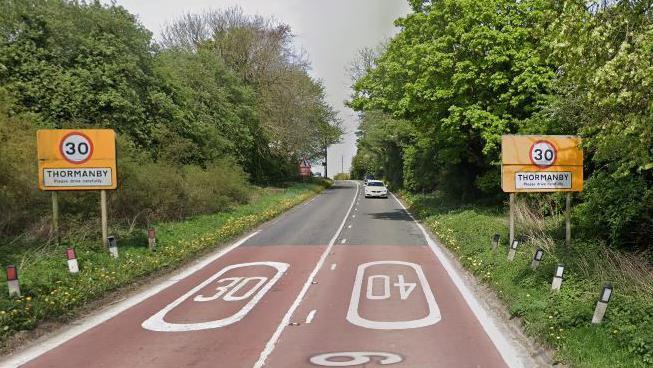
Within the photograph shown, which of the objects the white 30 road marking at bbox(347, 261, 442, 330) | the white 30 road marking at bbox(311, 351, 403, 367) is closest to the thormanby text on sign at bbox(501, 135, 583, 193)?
the white 30 road marking at bbox(347, 261, 442, 330)

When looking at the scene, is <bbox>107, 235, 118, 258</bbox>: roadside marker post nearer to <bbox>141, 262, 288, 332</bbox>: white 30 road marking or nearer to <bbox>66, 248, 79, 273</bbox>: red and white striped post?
<bbox>66, 248, 79, 273</bbox>: red and white striped post

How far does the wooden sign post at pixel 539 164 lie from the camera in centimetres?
1370

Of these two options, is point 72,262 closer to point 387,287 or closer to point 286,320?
point 286,320

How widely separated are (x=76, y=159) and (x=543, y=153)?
494 inches

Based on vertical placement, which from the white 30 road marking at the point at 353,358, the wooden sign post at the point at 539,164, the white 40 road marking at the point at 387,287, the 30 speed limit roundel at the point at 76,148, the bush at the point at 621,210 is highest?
the 30 speed limit roundel at the point at 76,148

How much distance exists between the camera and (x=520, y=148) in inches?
542

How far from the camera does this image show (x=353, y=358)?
716cm

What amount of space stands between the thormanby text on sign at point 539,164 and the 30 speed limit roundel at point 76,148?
11270 mm

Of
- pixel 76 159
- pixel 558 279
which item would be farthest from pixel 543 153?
pixel 76 159

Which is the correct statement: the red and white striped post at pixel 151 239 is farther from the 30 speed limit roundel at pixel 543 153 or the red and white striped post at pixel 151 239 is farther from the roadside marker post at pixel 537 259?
the 30 speed limit roundel at pixel 543 153

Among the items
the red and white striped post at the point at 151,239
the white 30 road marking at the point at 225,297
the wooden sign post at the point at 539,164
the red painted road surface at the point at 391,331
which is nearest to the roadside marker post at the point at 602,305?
the red painted road surface at the point at 391,331

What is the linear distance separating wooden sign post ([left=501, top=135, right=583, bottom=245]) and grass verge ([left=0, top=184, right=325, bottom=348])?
31.3 ft

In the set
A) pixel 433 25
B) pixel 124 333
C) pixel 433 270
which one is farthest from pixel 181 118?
pixel 124 333

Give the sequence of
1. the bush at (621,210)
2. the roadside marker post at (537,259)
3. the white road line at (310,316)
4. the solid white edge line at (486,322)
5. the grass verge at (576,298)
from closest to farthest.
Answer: the grass verge at (576,298) → the solid white edge line at (486,322) → the white road line at (310,316) → the roadside marker post at (537,259) → the bush at (621,210)
